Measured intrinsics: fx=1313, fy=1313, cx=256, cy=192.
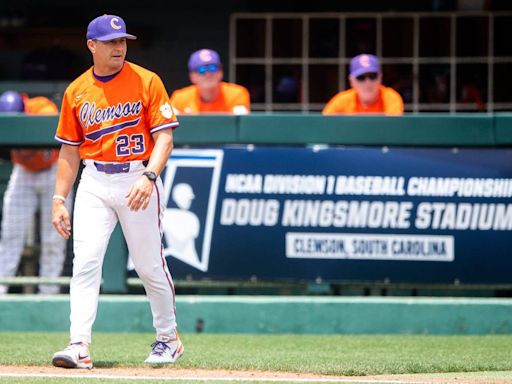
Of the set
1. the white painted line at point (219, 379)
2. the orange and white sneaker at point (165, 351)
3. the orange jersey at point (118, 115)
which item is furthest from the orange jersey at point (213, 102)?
the white painted line at point (219, 379)

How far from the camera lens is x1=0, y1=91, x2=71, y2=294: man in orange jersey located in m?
9.10

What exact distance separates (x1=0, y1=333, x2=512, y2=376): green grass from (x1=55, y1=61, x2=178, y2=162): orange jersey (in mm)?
1121

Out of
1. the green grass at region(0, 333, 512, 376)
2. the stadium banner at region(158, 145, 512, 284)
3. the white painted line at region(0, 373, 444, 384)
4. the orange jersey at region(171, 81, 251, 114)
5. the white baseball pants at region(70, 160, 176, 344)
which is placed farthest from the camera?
the orange jersey at region(171, 81, 251, 114)

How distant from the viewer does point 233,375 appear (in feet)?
21.2

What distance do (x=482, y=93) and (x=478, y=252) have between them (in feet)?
15.4

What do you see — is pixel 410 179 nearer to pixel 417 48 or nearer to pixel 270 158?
pixel 270 158

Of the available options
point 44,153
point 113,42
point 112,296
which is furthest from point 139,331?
point 113,42

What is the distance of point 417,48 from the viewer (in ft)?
44.0

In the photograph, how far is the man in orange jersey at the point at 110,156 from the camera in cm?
668

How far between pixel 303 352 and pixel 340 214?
149 cm

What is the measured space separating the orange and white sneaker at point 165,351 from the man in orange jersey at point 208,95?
3302 millimetres

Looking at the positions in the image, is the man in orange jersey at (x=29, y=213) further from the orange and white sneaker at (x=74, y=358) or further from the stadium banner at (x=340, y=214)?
the orange and white sneaker at (x=74, y=358)

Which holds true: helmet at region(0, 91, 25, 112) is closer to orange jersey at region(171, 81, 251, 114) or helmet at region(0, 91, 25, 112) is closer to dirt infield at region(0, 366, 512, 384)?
orange jersey at region(171, 81, 251, 114)

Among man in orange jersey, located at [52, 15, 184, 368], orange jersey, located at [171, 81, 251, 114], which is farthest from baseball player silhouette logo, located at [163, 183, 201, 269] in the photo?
man in orange jersey, located at [52, 15, 184, 368]
